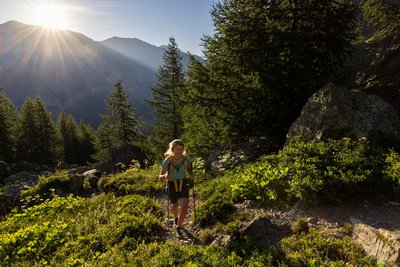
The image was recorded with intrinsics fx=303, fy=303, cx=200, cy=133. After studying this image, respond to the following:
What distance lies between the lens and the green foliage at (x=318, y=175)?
301 inches

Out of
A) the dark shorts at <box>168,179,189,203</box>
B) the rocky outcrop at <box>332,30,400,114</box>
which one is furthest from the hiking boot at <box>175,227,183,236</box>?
the rocky outcrop at <box>332,30,400,114</box>

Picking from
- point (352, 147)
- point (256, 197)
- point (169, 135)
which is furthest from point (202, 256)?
point (169, 135)

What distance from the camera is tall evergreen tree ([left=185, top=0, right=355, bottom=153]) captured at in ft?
41.6

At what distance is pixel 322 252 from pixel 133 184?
8.54 m

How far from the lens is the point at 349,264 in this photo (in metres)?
5.29

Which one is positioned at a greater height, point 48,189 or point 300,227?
point 300,227

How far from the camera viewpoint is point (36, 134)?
4653 cm

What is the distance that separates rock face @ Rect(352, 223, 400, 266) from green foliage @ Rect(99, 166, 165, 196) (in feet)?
24.7

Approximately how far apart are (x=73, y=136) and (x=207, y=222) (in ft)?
194

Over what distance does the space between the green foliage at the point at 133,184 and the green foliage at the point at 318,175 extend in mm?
3858

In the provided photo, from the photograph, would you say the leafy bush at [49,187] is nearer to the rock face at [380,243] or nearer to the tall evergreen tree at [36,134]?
the rock face at [380,243]

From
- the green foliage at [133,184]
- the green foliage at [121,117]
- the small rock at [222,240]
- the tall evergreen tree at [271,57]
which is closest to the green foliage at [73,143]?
the green foliage at [121,117]

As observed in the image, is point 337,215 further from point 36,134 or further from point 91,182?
point 36,134

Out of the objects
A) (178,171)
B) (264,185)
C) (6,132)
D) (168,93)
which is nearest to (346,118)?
(264,185)
